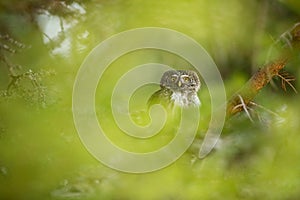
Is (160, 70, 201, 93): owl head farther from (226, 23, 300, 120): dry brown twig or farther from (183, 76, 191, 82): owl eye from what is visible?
(226, 23, 300, 120): dry brown twig

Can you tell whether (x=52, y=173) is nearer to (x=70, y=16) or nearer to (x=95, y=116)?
(x=95, y=116)

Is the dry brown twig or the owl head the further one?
the owl head

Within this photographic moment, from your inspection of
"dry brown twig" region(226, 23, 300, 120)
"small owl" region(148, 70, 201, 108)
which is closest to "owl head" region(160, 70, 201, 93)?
"small owl" region(148, 70, 201, 108)

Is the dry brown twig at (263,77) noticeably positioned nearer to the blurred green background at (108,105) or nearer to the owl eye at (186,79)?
the blurred green background at (108,105)

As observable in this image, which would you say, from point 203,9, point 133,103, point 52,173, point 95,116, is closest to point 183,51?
point 203,9

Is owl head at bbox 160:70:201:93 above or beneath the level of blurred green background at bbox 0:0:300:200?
above

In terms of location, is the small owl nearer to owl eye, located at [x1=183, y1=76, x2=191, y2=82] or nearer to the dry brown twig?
owl eye, located at [x1=183, y1=76, x2=191, y2=82]

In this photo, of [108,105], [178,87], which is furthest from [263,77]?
[178,87]
